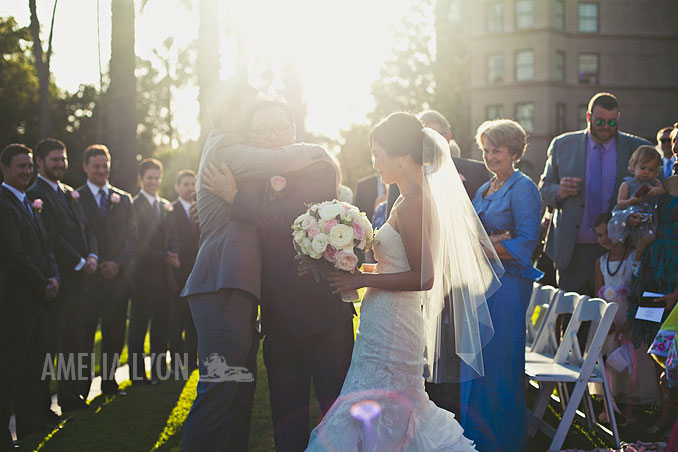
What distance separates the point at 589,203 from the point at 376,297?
375 centimetres

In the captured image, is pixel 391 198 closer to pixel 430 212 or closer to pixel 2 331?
pixel 430 212

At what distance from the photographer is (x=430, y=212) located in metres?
3.84

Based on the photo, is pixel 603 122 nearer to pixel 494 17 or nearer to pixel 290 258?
pixel 290 258

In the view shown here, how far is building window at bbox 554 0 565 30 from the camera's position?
4025cm

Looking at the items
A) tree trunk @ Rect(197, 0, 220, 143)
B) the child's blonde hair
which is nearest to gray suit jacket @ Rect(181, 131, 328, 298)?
the child's blonde hair

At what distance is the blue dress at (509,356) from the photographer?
4.97 m

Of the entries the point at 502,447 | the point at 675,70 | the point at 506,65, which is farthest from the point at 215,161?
the point at 675,70

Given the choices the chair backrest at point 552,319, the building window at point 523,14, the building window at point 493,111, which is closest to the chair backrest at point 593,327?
the chair backrest at point 552,319

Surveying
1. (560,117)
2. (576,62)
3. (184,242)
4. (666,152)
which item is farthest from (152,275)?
(576,62)

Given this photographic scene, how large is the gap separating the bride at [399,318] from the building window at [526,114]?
3785 centimetres

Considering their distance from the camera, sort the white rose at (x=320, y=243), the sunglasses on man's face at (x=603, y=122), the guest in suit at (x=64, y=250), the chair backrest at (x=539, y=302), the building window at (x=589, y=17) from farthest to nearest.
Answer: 1. the building window at (x=589, y=17)
2. the guest in suit at (x=64, y=250)
3. the sunglasses on man's face at (x=603, y=122)
4. the chair backrest at (x=539, y=302)
5. the white rose at (x=320, y=243)

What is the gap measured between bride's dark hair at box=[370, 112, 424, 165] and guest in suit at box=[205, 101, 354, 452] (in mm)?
458

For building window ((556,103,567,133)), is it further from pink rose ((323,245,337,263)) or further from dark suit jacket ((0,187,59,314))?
pink rose ((323,245,337,263))

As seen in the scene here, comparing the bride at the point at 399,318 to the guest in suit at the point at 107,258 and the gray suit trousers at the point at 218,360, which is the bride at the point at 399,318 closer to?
the gray suit trousers at the point at 218,360
